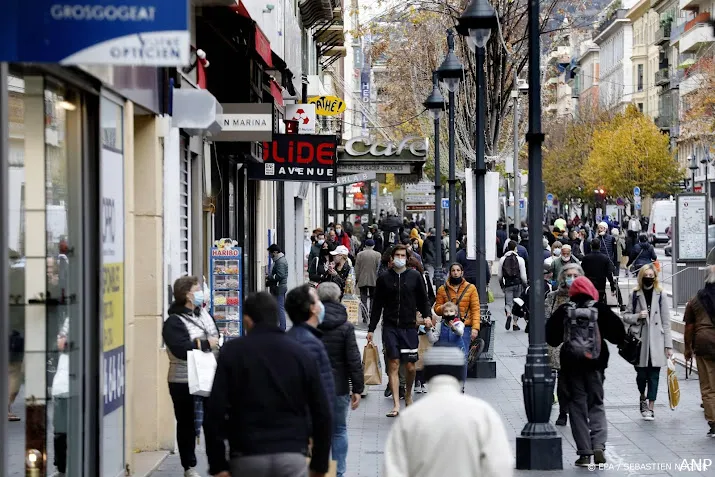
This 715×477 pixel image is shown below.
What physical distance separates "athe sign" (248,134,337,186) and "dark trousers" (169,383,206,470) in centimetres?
1107

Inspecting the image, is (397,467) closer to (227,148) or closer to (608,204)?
(227,148)

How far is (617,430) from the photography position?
14.0 metres

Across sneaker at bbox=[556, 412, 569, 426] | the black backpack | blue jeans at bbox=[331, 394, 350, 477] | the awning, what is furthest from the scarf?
the black backpack

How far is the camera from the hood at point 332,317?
10.4m

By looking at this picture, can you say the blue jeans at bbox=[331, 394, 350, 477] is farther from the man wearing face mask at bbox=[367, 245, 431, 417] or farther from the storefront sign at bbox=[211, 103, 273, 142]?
the storefront sign at bbox=[211, 103, 273, 142]

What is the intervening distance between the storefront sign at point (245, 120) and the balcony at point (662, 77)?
92901 millimetres

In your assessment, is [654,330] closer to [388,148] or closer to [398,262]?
[398,262]

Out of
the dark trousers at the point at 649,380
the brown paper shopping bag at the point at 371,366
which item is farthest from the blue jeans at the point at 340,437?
the dark trousers at the point at 649,380

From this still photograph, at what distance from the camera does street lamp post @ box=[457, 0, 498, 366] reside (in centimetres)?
1681

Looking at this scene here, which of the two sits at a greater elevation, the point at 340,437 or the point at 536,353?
the point at 536,353

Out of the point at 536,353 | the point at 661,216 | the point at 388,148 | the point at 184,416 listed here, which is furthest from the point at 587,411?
the point at 661,216

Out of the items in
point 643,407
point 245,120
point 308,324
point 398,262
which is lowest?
point 643,407

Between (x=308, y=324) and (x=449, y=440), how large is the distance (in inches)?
114

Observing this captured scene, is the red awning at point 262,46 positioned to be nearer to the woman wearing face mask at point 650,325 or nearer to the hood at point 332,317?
the woman wearing face mask at point 650,325
